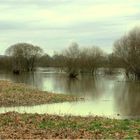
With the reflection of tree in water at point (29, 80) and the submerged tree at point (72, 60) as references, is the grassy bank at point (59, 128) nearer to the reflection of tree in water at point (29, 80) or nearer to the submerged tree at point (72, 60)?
the reflection of tree in water at point (29, 80)

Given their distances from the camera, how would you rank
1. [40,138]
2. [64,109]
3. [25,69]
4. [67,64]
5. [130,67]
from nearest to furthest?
1. [40,138]
2. [64,109]
3. [130,67]
4. [67,64]
5. [25,69]

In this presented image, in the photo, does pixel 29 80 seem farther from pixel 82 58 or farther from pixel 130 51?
pixel 82 58

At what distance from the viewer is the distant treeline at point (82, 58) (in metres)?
71.3

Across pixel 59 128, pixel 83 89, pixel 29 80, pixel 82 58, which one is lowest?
pixel 83 89

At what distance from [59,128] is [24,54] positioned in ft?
387

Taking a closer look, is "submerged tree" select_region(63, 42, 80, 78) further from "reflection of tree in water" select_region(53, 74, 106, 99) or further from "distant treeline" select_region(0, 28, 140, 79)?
"reflection of tree in water" select_region(53, 74, 106, 99)

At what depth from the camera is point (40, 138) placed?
12.1 m

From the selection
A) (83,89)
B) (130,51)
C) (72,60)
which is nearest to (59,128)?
(83,89)

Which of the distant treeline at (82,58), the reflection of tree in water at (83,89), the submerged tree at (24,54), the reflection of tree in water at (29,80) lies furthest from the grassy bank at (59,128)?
the submerged tree at (24,54)

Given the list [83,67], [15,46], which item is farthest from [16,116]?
[15,46]

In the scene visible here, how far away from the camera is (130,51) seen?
71812mm

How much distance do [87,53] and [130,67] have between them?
29.5 metres

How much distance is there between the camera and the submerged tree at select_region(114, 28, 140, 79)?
69.8 meters

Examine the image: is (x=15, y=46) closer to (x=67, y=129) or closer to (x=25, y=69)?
(x=25, y=69)
